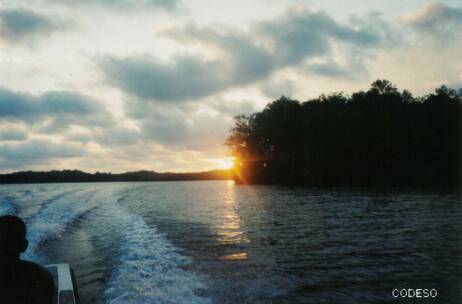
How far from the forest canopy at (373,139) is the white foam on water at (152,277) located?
58.8 meters

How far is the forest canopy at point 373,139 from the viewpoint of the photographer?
224 ft

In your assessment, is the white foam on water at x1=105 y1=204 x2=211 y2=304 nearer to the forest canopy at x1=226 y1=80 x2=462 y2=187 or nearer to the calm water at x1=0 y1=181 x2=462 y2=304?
the calm water at x1=0 y1=181 x2=462 y2=304

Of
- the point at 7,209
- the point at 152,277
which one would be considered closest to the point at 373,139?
the point at 7,209

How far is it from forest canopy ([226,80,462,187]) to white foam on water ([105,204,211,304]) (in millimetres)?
58805

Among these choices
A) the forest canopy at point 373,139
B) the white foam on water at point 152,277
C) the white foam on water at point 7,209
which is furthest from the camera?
the forest canopy at point 373,139

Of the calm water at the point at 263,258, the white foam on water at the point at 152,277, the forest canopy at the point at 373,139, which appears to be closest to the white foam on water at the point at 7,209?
the calm water at the point at 263,258

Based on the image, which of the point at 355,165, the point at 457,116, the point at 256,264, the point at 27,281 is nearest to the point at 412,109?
the point at 457,116

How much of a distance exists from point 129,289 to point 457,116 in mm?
72622

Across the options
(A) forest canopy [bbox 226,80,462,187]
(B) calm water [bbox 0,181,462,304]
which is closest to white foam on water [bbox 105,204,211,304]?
(B) calm water [bbox 0,181,462,304]

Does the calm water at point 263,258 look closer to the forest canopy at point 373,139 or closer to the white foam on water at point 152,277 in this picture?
the white foam on water at point 152,277

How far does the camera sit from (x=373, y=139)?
72.5m

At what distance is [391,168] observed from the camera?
2822 inches

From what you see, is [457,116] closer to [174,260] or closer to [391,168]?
[391,168]

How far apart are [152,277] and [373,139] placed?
6976cm
